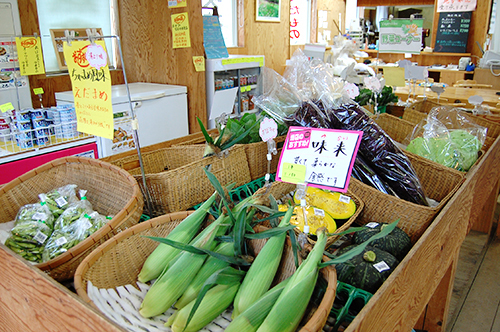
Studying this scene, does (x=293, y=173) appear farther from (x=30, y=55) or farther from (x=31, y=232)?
(x=30, y=55)

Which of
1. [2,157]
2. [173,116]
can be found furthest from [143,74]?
[2,157]

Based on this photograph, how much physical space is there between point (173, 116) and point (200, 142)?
180 centimetres

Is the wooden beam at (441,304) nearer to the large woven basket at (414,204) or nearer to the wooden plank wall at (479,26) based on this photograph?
the large woven basket at (414,204)

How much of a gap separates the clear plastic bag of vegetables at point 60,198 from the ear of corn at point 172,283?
0.58m

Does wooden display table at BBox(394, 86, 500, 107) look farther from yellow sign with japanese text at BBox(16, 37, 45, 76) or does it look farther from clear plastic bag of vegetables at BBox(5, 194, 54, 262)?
clear plastic bag of vegetables at BBox(5, 194, 54, 262)

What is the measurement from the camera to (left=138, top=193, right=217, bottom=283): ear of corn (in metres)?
1.00

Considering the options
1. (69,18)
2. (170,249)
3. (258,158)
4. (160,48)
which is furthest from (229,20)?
(170,249)

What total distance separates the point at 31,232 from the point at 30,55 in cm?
240

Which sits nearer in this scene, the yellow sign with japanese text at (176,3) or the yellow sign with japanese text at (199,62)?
the yellow sign with japanese text at (176,3)

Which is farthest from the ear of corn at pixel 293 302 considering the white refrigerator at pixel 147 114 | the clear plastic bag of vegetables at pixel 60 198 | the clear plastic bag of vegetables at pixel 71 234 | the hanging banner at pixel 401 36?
the hanging banner at pixel 401 36

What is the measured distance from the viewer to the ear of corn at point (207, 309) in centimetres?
83

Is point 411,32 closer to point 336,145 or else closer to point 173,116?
point 173,116

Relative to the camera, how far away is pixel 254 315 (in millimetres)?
787

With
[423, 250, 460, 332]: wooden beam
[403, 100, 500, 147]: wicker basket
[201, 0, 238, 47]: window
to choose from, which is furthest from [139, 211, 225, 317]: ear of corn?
[201, 0, 238, 47]: window
